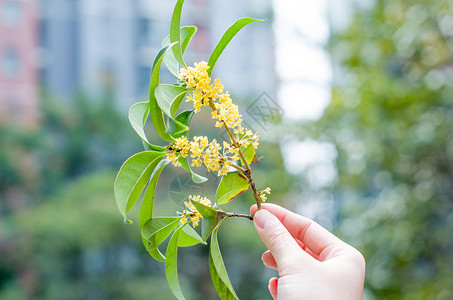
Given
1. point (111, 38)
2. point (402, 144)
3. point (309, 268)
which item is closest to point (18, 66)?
point (111, 38)

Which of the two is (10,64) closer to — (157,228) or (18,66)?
(18,66)

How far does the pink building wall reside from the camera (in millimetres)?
3330

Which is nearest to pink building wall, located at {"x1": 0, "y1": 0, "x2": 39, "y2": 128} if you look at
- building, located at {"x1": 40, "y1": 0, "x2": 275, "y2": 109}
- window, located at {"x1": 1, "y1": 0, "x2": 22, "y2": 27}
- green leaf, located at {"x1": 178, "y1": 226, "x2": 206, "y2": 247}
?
window, located at {"x1": 1, "y1": 0, "x2": 22, "y2": 27}

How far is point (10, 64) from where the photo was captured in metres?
3.35

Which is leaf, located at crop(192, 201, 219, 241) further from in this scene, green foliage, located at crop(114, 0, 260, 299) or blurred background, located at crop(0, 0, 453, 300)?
blurred background, located at crop(0, 0, 453, 300)

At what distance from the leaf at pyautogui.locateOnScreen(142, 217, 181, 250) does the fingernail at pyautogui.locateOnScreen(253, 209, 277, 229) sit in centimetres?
7

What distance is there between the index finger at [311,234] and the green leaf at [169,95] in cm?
→ 14

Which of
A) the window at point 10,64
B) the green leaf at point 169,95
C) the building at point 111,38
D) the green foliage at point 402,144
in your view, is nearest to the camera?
the green leaf at point 169,95

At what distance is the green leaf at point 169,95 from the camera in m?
0.34

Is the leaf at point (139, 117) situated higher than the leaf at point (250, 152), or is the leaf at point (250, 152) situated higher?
the leaf at point (139, 117)

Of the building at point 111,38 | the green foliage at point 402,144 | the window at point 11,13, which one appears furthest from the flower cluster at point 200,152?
the window at point 11,13

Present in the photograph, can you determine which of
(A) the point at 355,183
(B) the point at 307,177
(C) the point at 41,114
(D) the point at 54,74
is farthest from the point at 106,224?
(A) the point at 355,183

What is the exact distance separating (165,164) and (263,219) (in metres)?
0.10

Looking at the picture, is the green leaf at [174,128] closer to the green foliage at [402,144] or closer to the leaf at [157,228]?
the leaf at [157,228]
